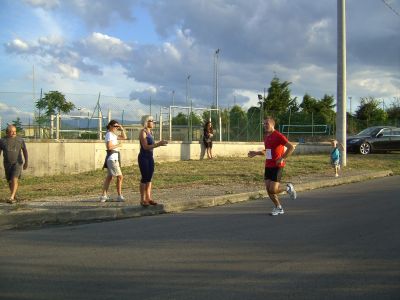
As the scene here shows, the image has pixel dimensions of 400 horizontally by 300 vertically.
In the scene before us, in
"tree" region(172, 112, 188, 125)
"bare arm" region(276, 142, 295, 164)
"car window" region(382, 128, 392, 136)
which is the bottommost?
"bare arm" region(276, 142, 295, 164)

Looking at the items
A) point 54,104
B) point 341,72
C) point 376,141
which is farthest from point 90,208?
point 376,141

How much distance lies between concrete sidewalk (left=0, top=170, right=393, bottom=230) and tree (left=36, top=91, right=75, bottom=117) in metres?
8.29

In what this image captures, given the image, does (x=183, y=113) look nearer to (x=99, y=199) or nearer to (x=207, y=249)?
(x=99, y=199)

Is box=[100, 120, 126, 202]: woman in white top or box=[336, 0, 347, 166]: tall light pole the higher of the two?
box=[336, 0, 347, 166]: tall light pole

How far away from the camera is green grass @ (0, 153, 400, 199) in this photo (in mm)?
13117

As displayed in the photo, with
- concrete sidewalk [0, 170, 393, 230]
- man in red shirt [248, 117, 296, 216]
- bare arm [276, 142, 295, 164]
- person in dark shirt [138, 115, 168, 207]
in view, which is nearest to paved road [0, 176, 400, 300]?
concrete sidewalk [0, 170, 393, 230]

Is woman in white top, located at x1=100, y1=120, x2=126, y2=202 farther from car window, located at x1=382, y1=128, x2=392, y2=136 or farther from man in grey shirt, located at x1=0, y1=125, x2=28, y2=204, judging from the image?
car window, located at x1=382, y1=128, x2=392, y2=136

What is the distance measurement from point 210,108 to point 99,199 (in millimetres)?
14133

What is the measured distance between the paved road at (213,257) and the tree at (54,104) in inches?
413

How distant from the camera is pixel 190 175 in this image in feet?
52.5

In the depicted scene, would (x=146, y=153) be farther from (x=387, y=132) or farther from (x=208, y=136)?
(x=387, y=132)

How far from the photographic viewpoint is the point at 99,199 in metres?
11.1

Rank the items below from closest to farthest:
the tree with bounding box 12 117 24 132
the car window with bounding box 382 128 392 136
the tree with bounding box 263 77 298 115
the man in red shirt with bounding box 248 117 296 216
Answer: the man in red shirt with bounding box 248 117 296 216, the tree with bounding box 12 117 24 132, the car window with bounding box 382 128 392 136, the tree with bounding box 263 77 298 115

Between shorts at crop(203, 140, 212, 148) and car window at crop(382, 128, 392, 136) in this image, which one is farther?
car window at crop(382, 128, 392, 136)
